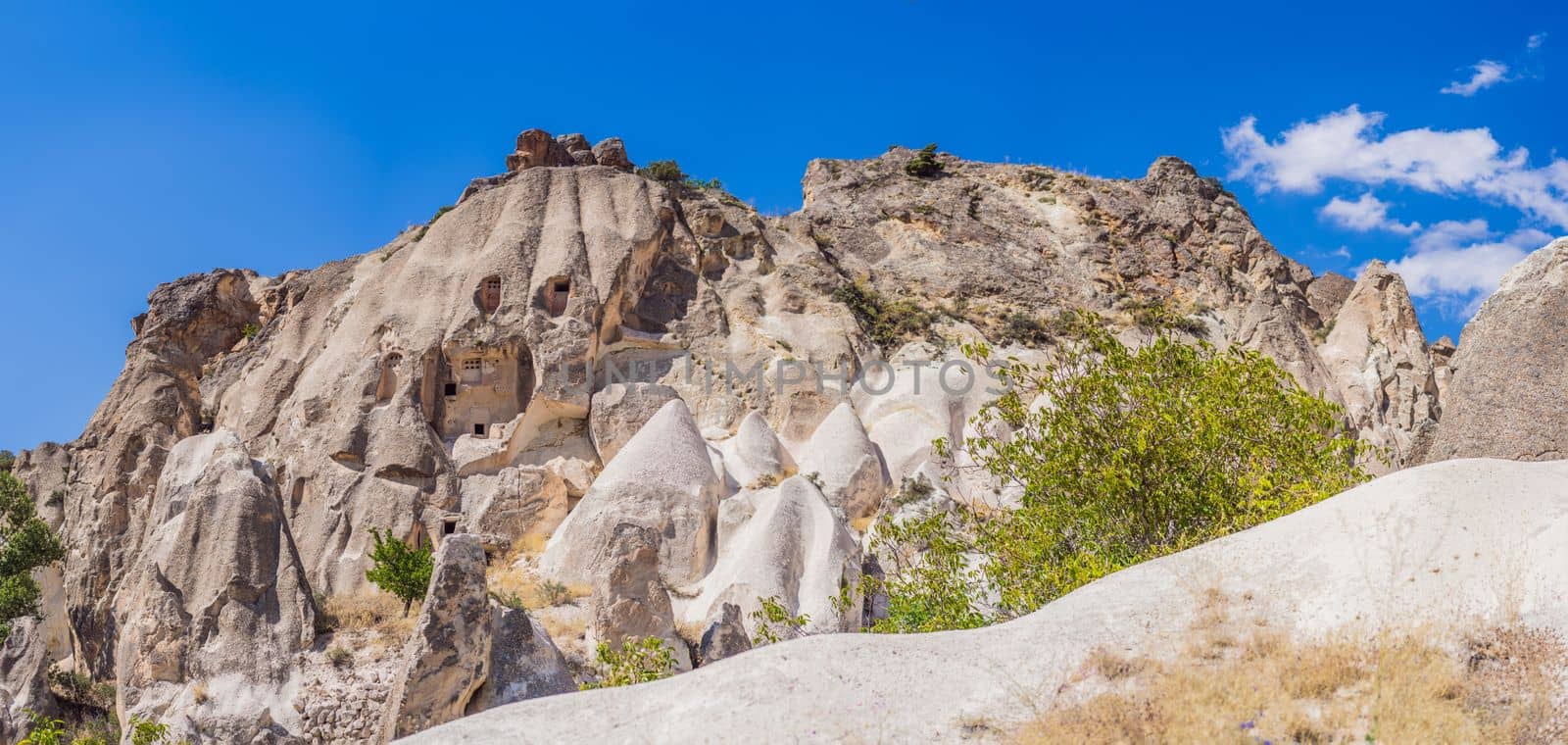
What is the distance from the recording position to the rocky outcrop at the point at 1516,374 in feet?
38.1

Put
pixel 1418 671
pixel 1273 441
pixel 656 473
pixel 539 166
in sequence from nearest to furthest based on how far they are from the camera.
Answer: pixel 1418 671, pixel 1273 441, pixel 656 473, pixel 539 166

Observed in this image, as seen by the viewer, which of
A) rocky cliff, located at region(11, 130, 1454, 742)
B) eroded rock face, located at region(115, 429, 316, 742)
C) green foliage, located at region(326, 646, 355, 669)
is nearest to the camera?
eroded rock face, located at region(115, 429, 316, 742)

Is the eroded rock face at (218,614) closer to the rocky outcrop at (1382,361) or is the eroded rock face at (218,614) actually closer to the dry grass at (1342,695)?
the dry grass at (1342,695)

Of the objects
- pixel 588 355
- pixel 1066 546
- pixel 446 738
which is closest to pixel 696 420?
pixel 588 355

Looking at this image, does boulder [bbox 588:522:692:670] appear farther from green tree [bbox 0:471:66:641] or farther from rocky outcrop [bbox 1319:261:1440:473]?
rocky outcrop [bbox 1319:261:1440:473]

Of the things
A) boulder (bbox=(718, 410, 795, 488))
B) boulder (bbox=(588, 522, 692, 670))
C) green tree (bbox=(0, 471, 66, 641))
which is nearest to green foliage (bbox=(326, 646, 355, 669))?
boulder (bbox=(588, 522, 692, 670))

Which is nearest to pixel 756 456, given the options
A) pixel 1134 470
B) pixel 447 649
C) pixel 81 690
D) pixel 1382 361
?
pixel 81 690

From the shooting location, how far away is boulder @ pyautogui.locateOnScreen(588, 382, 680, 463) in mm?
31031

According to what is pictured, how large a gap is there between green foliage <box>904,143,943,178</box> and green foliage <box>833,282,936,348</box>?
10.1 m

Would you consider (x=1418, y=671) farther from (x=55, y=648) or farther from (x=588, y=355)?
(x=55, y=648)

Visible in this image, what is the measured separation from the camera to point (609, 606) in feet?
64.1

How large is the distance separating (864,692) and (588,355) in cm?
2578

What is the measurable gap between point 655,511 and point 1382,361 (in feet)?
82.1

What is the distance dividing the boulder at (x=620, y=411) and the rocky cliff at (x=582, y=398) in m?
0.08
